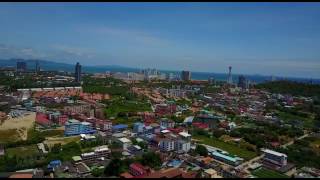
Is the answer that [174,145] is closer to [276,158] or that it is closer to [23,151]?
[276,158]

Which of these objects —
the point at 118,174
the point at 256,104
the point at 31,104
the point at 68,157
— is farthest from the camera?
the point at 256,104

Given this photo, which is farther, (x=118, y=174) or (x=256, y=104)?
(x=256, y=104)

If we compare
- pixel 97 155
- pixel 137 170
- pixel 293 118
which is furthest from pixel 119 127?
pixel 293 118

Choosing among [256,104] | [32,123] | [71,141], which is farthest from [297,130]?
[32,123]

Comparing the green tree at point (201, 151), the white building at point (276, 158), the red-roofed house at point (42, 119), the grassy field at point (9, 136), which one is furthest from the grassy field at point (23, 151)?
the white building at point (276, 158)

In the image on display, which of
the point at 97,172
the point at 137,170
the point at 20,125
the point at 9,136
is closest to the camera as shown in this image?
the point at 137,170

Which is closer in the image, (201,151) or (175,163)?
(175,163)

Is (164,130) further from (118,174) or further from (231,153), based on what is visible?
(118,174)

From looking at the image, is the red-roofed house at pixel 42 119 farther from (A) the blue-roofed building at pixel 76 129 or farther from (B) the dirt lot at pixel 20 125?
(A) the blue-roofed building at pixel 76 129
